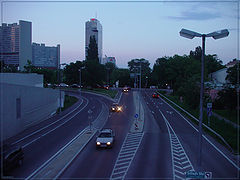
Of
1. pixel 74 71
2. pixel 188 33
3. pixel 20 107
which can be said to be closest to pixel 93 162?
pixel 188 33

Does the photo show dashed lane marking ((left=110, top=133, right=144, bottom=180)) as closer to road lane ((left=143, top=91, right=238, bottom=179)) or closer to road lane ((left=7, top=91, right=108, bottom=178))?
road lane ((left=143, top=91, right=238, bottom=179))

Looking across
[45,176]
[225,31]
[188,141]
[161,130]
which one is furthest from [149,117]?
[225,31]

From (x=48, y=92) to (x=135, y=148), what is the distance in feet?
77.2

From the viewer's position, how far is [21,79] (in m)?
40.0

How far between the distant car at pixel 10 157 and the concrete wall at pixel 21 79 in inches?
917

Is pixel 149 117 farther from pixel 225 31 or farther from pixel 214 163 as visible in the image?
pixel 225 31

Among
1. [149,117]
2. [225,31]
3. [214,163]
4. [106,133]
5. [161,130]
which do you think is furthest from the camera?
[149,117]

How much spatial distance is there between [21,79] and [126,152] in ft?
87.6

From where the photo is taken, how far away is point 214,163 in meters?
17.7

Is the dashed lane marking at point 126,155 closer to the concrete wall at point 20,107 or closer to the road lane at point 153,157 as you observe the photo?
the road lane at point 153,157

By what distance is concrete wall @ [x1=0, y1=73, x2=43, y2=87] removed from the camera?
37.5 meters

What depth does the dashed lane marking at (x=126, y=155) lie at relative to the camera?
15.6 metres

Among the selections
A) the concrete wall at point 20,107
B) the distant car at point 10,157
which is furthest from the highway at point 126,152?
the concrete wall at point 20,107

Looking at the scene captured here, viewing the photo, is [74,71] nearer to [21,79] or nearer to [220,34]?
[21,79]
